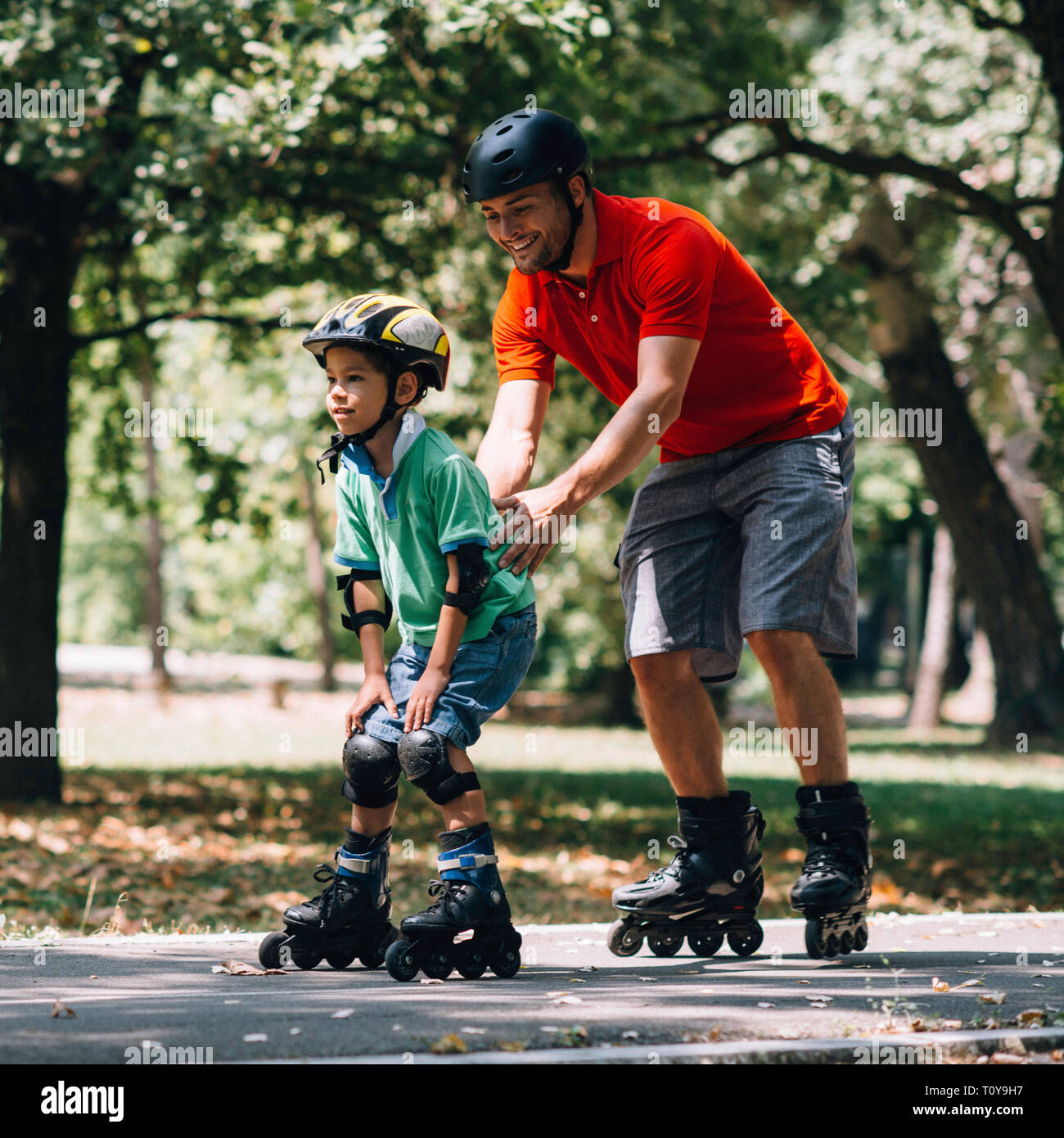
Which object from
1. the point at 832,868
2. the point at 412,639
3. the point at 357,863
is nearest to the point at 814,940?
the point at 832,868

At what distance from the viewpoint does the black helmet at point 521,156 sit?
3.49m

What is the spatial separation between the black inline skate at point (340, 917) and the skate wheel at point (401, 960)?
25 cm

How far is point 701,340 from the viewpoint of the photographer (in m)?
3.56

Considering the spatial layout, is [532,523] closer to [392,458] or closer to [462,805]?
[392,458]

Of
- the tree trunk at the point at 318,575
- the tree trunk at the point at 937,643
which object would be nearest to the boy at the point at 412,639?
the tree trunk at the point at 937,643

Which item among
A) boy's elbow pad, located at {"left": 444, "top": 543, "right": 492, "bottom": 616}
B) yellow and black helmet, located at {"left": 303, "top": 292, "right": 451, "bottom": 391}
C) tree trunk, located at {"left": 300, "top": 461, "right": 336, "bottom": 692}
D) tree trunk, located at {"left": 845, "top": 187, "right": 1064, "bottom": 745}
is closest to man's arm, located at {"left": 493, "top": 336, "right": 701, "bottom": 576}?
boy's elbow pad, located at {"left": 444, "top": 543, "right": 492, "bottom": 616}

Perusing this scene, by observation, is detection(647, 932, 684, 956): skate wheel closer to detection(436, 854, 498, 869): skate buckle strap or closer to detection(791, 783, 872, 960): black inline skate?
detection(791, 783, 872, 960): black inline skate

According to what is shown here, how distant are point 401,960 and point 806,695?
1274mm

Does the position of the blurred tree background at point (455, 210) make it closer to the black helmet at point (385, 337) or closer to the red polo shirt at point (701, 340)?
the red polo shirt at point (701, 340)

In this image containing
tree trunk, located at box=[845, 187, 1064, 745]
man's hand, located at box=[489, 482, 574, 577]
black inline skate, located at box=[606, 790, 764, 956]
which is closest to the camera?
man's hand, located at box=[489, 482, 574, 577]

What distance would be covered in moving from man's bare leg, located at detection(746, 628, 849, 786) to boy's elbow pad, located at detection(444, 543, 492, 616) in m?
0.78

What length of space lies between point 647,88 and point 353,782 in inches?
389

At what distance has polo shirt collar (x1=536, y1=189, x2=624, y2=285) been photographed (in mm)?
3656
